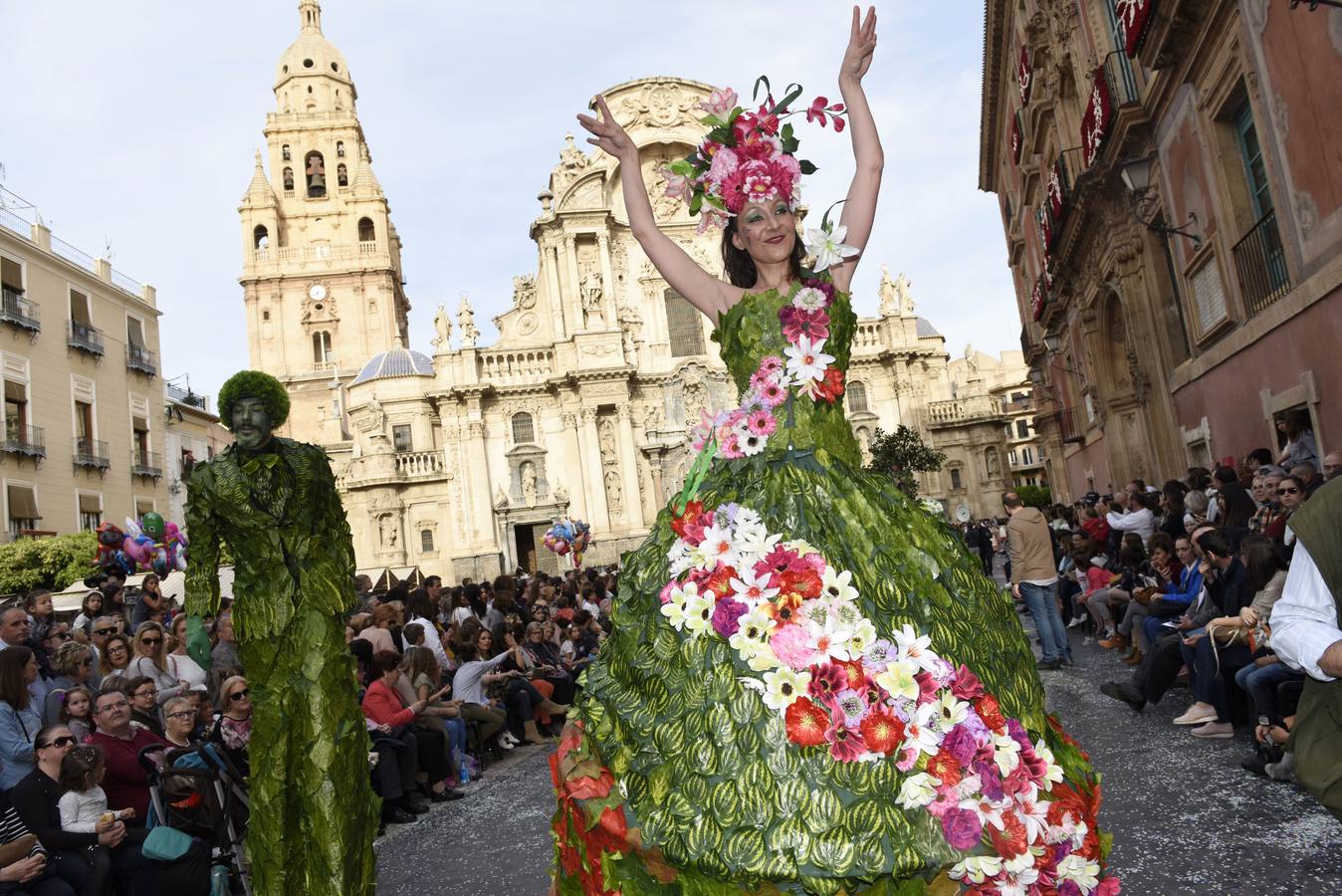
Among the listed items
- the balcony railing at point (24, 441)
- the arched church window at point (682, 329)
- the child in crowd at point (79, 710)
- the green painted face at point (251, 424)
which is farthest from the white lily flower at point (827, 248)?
the arched church window at point (682, 329)

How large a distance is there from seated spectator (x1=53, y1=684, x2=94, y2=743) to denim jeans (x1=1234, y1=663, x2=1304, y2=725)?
20.9 feet

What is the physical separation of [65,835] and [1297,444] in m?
9.08

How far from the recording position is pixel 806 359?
9.17ft

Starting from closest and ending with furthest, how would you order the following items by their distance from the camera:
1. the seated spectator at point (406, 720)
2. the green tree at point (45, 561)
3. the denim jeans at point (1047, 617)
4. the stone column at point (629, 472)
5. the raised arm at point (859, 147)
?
the raised arm at point (859, 147) → the seated spectator at point (406, 720) → the denim jeans at point (1047, 617) → the green tree at point (45, 561) → the stone column at point (629, 472)

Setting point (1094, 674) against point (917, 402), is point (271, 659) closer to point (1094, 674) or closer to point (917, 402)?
point (1094, 674)

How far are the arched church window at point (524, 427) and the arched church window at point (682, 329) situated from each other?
20.3 ft

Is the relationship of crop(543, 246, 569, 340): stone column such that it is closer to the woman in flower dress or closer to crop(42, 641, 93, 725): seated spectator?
Result: crop(42, 641, 93, 725): seated spectator

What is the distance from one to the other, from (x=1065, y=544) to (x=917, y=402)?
24.5 m

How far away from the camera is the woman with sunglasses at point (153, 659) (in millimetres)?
6176

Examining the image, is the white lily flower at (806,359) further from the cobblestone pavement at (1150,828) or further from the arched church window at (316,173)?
the arched church window at (316,173)

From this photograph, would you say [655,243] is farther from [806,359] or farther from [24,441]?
[24,441]

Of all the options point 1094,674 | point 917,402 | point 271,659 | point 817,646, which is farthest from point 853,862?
point 917,402

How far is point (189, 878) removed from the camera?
4.21 metres

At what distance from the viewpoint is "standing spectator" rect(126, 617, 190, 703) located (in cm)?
618
